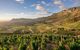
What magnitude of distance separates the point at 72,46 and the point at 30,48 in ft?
76.5

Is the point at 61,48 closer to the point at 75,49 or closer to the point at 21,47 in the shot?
the point at 75,49

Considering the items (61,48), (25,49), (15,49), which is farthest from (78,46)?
(15,49)

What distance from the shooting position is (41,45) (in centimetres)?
10200

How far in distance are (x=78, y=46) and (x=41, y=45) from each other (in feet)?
70.2

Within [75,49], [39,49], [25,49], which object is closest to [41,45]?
[39,49]

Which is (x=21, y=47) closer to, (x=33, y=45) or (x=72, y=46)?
(x=33, y=45)

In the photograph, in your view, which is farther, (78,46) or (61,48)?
(78,46)

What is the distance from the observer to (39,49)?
3875 inches

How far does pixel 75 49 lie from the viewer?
92.8m

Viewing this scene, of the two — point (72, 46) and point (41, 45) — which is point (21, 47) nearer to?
point (41, 45)

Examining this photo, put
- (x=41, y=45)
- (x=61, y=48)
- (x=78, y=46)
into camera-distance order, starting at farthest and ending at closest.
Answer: (x=41, y=45) → (x=78, y=46) → (x=61, y=48)

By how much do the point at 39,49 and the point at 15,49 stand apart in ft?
53.0

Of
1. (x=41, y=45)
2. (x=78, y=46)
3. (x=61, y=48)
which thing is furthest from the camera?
(x=41, y=45)

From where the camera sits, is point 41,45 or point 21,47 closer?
point 21,47
